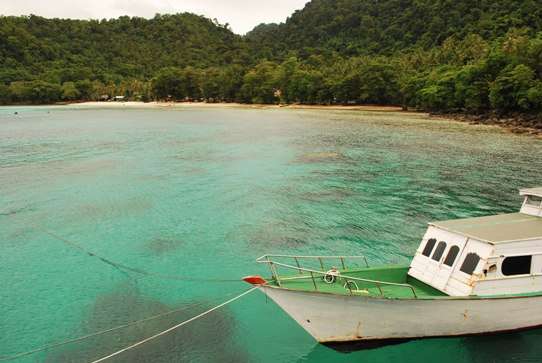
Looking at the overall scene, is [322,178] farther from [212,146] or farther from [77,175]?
[212,146]

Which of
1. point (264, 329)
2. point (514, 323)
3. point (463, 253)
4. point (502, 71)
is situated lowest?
point (264, 329)

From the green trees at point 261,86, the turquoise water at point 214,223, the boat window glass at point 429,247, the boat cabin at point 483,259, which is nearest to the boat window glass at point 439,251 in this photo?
the boat cabin at point 483,259

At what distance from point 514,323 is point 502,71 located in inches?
3117

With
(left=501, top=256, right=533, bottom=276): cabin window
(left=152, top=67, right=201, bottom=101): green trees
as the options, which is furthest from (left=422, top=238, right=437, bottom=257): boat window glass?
(left=152, top=67, right=201, bottom=101): green trees

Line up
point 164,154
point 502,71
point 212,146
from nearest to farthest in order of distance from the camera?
point 164,154 < point 212,146 < point 502,71

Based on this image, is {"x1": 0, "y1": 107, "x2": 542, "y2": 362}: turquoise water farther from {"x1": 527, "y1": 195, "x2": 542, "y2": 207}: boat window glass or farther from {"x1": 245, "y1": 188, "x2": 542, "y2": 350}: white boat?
{"x1": 527, "y1": 195, "x2": 542, "y2": 207}: boat window glass

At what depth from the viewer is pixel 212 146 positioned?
211 ft

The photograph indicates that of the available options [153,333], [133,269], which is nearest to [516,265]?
[153,333]

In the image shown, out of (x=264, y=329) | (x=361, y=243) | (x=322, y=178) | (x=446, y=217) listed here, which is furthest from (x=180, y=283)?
(x=322, y=178)

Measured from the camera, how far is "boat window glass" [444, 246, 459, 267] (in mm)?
15148

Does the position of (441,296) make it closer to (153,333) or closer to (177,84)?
(153,333)

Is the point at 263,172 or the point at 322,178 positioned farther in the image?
the point at 263,172

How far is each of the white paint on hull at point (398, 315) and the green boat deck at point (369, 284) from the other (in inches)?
12.7

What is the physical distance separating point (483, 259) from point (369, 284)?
11.6 ft
